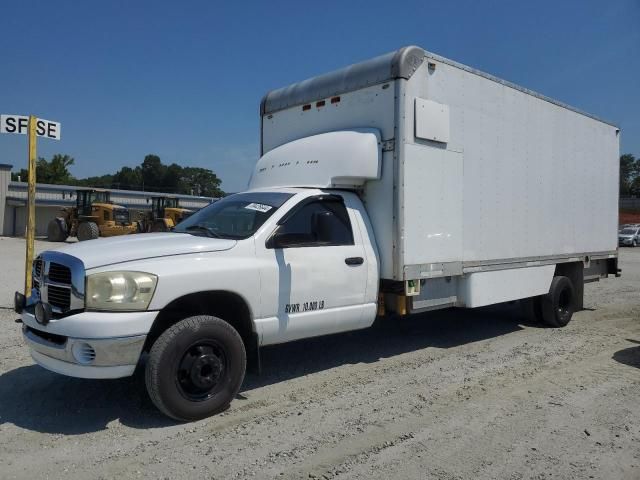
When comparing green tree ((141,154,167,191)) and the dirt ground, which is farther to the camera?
green tree ((141,154,167,191))

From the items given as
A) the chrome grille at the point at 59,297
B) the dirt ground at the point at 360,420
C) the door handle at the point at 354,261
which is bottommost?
the dirt ground at the point at 360,420

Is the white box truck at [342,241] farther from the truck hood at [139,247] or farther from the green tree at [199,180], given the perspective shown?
the green tree at [199,180]

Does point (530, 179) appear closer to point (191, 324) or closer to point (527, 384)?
point (527, 384)

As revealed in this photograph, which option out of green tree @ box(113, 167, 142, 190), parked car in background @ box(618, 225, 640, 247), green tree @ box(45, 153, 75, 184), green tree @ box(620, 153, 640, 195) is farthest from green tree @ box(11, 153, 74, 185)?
green tree @ box(620, 153, 640, 195)

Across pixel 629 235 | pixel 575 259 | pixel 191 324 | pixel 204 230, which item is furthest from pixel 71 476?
pixel 629 235

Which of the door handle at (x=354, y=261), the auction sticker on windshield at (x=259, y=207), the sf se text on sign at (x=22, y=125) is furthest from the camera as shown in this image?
the sf se text on sign at (x=22, y=125)

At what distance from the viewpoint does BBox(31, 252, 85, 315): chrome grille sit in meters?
4.01

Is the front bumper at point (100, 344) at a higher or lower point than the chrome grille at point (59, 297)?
lower

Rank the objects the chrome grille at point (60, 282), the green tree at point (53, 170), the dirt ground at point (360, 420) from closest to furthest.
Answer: the dirt ground at point (360, 420), the chrome grille at point (60, 282), the green tree at point (53, 170)

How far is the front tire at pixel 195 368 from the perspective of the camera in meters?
4.08

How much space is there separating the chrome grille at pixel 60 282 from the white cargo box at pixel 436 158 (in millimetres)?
2678

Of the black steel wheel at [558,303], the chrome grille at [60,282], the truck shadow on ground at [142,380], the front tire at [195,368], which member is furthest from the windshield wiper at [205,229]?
the black steel wheel at [558,303]

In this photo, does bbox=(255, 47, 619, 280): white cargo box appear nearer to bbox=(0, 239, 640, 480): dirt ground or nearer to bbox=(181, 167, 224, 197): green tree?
bbox=(0, 239, 640, 480): dirt ground

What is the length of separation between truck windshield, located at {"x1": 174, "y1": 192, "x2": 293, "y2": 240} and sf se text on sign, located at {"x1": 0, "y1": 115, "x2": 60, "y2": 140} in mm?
4077
